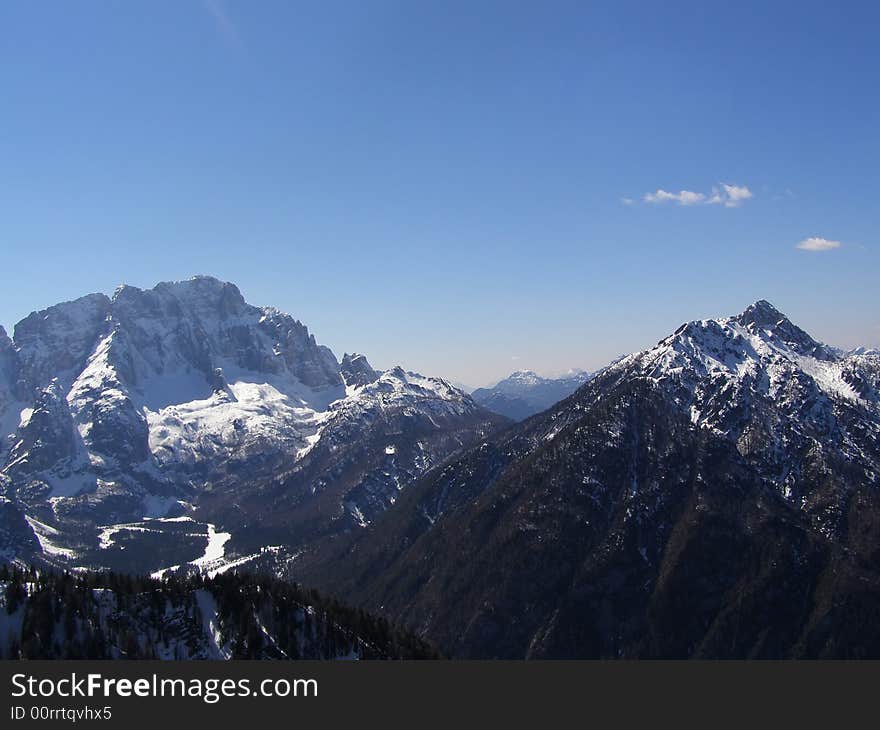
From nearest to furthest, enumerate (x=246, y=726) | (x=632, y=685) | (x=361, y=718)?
(x=246, y=726), (x=361, y=718), (x=632, y=685)

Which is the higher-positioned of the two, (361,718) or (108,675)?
(108,675)

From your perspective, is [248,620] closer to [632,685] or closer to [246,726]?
[246,726]

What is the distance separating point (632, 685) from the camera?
150 m

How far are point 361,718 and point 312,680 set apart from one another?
3077 cm

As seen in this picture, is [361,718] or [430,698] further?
[430,698]

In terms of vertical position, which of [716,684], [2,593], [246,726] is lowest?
[716,684]

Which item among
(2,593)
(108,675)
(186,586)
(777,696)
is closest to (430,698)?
(108,675)

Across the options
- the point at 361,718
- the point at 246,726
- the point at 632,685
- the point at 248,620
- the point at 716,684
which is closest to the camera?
the point at 246,726

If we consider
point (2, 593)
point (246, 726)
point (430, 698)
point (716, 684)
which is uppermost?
point (2, 593)

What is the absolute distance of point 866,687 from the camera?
15325cm

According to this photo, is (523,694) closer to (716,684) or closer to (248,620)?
(716,684)

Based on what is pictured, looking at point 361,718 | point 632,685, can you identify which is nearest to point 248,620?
point 361,718

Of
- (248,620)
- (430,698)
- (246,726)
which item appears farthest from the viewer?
(248,620)

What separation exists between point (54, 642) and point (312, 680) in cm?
5598
